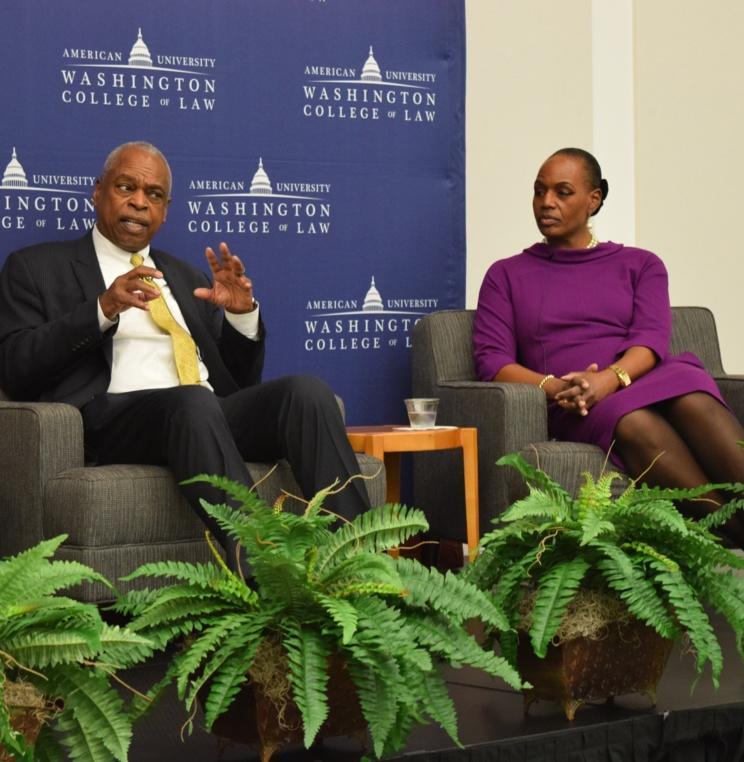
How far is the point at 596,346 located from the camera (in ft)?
14.3

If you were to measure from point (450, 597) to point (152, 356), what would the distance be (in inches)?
78.5

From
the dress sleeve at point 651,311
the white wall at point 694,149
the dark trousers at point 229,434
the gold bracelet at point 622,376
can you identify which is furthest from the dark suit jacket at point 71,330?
the white wall at point 694,149

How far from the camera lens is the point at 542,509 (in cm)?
225

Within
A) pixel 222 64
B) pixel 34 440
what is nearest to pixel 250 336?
pixel 34 440

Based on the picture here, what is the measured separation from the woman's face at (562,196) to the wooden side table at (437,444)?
78 cm

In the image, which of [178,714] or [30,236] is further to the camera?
[30,236]

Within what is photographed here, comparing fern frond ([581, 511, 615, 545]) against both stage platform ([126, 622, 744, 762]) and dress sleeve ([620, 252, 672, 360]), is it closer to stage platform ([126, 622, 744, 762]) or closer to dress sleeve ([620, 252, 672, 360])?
stage platform ([126, 622, 744, 762])

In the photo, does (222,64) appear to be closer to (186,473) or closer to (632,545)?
(186,473)

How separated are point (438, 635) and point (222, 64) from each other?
2.91 metres

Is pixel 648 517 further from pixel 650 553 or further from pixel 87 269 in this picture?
pixel 87 269

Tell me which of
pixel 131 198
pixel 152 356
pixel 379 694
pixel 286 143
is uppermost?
pixel 286 143

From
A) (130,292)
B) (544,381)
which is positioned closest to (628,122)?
(544,381)

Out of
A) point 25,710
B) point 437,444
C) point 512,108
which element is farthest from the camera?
point 512,108

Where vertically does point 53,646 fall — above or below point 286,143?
below
